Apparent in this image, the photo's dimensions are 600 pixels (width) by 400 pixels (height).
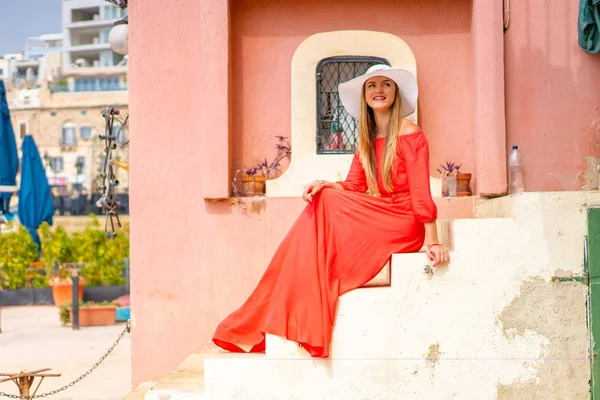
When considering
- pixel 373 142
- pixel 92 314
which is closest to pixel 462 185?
pixel 373 142

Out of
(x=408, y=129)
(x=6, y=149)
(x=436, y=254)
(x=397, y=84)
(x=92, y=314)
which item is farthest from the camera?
(x=6, y=149)

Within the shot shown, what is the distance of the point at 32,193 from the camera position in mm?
22281

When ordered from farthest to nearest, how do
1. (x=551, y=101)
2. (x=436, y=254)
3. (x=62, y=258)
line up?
(x=62, y=258) < (x=551, y=101) < (x=436, y=254)

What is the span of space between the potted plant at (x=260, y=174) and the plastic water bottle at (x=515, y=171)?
67.8 inches

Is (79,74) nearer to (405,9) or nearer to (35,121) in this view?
(35,121)

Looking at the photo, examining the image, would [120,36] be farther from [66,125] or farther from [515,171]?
[66,125]

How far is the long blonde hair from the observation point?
5.55m

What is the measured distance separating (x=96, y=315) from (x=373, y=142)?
35.8 ft

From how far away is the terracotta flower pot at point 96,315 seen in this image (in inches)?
616

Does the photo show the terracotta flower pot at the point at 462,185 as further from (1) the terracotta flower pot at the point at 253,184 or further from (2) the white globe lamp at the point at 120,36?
(2) the white globe lamp at the point at 120,36

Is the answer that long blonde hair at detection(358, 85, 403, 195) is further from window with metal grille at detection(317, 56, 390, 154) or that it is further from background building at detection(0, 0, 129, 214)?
background building at detection(0, 0, 129, 214)

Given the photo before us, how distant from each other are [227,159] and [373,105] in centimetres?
188

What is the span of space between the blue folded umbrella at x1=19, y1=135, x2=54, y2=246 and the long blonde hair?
57.9ft

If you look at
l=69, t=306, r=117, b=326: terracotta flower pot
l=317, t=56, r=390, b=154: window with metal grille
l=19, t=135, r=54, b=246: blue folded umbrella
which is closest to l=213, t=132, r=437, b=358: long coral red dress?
Answer: l=317, t=56, r=390, b=154: window with metal grille
